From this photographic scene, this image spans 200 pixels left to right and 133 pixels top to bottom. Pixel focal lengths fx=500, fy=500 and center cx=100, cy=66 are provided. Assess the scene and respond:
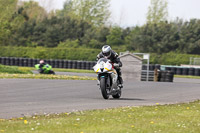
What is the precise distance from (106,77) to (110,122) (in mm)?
5285

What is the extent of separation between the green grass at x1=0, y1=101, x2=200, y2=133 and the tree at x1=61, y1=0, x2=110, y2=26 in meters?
71.8

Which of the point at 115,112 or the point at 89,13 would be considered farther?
the point at 89,13

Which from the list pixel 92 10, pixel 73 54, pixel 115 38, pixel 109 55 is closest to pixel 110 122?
pixel 109 55

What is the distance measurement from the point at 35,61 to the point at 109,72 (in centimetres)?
3342

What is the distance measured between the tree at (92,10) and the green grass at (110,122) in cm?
7176

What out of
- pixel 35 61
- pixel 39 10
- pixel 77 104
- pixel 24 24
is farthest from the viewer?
pixel 39 10

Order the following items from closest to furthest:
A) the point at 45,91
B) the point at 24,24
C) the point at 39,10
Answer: the point at 45,91
the point at 24,24
the point at 39,10

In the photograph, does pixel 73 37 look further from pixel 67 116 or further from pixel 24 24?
pixel 67 116

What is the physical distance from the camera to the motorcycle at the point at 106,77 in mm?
13719

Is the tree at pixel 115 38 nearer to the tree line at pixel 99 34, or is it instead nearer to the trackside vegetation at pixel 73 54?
the tree line at pixel 99 34

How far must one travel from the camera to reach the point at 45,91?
16.5m

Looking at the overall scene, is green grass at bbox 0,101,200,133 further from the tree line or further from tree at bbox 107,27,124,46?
tree at bbox 107,27,124,46

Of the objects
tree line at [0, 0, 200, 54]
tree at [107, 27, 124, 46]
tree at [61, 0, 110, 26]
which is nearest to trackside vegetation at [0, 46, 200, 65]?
tree line at [0, 0, 200, 54]

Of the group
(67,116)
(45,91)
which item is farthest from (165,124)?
(45,91)
